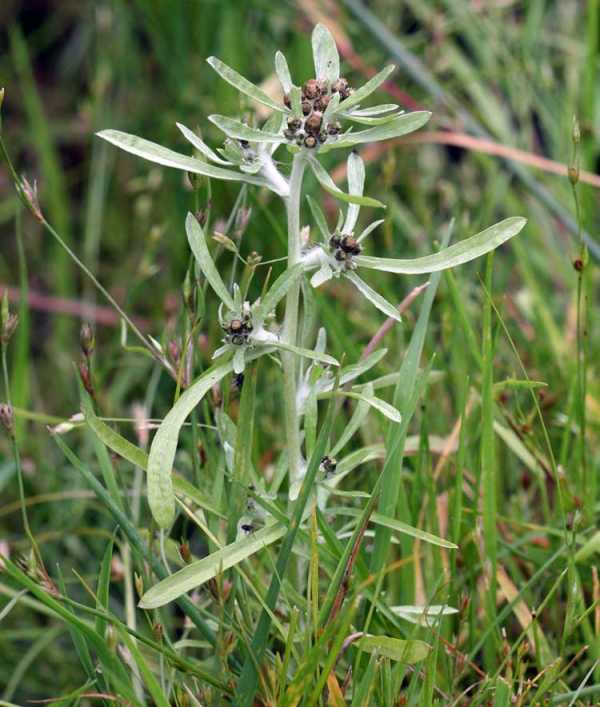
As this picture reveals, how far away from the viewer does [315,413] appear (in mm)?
1006

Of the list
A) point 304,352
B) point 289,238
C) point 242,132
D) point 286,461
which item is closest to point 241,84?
point 242,132

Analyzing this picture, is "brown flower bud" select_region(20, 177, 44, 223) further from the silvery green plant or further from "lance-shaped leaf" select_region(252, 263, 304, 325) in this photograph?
"lance-shaped leaf" select_region(252, 263, 304, 325)

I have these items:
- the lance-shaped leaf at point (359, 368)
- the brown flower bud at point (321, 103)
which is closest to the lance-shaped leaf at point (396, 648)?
the lance-shaped leaf at point (359, 368)

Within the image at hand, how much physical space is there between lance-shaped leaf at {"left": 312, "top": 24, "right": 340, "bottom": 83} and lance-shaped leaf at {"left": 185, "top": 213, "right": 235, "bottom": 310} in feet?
0.59

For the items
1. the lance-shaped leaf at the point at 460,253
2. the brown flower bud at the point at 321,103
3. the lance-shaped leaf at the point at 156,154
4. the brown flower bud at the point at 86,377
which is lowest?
the brown flower bud at the point at 86,377

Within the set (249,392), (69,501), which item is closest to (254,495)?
(249,392)

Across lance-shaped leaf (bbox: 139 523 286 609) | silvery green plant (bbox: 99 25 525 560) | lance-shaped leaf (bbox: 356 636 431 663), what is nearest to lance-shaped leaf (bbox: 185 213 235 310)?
silvery green plant (bbox: 99 25 525 560)

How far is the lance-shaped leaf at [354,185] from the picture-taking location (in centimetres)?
96

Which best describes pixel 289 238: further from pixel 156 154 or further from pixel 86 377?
pixel 86 377

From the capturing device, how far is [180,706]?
94cm

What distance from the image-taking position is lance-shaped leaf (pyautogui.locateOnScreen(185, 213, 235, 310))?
0.93 meters

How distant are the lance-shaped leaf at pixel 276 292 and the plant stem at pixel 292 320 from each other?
2 centimetres

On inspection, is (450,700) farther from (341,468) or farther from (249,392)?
(249,392)

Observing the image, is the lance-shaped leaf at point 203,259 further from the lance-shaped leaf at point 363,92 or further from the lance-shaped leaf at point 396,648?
the lance-shaped leaf at point 396,648
